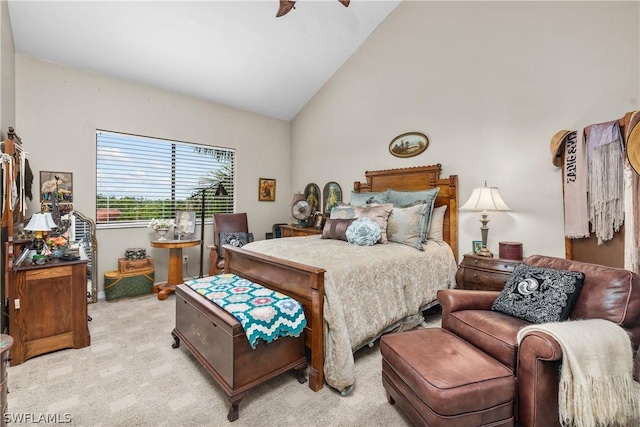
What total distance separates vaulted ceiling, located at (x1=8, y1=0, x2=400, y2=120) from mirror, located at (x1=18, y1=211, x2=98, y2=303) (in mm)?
1824

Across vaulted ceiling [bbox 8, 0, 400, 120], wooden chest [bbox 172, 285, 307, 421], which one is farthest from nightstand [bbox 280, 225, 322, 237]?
wooden chest [bbox 172, 285, 307, 421]

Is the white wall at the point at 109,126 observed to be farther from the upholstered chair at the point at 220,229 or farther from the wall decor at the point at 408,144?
the wall decor at the point at 408,144

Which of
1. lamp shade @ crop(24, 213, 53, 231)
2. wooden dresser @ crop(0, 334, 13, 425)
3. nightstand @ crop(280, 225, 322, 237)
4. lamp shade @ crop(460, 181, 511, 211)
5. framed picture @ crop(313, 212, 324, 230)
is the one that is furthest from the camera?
framed picture @ crop(313, 212, 324, 230)

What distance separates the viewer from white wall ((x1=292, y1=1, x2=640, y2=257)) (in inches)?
93.8

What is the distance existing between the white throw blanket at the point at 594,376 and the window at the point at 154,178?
436cm

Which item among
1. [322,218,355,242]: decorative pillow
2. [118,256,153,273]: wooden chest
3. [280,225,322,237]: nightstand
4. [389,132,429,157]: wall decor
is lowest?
[118,256,153,273]: wooden chest

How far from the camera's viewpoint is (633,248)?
2.00 metres

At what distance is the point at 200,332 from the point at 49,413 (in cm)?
86

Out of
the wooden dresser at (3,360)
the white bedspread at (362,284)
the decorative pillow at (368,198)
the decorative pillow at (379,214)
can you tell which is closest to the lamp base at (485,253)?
the white bedspread at (362,284)

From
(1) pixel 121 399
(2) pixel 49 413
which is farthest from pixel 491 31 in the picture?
(2) pixel 49 413

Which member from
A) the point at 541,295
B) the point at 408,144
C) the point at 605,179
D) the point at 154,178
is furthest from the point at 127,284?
the point at 605,179

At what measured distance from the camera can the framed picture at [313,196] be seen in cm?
497

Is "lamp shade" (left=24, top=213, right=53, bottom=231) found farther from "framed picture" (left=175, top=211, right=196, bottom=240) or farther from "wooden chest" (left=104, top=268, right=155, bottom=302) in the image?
"framed picture" (left=175, top=211, right=196, bottom=240)

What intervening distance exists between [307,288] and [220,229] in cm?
258
